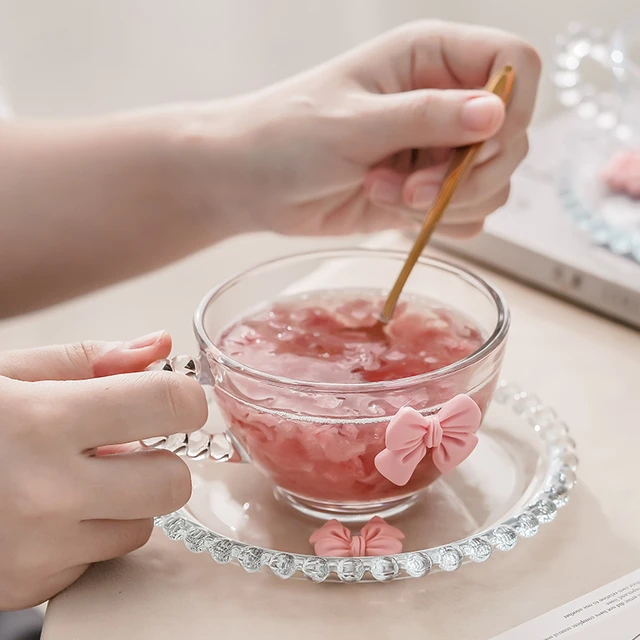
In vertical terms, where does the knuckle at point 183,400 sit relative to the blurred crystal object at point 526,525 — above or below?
above

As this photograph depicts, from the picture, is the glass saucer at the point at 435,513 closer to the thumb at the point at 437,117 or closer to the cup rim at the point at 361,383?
the cup rim at the point at 361,383

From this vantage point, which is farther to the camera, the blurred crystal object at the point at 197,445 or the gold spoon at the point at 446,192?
the gold spoon at the point at 446,192

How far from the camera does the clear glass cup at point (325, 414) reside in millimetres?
523

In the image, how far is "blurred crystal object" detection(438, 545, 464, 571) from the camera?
1.70 feet

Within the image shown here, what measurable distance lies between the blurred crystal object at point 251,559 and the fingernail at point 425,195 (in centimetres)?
38

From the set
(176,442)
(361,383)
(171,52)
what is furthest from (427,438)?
(171,52)

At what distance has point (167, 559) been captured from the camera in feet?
1.84

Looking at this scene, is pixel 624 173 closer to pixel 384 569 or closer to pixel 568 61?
pixel 568 61

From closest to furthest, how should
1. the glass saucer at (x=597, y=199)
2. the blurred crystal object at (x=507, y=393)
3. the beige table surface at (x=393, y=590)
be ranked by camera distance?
the beige table surface at (x=393, y=590) → the blurred crystal object at (x=507, y=393) → the glass saucer at (x=597, y=199)

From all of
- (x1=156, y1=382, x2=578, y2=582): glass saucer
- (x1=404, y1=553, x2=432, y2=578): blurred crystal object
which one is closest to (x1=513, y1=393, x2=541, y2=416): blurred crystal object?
(x1=156, y1=382, x2=578, y2=582): glass saucer

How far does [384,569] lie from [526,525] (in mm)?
94

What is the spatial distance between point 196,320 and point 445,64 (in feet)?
1.25

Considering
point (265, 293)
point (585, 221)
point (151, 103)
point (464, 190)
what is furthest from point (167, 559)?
point (151, 103)

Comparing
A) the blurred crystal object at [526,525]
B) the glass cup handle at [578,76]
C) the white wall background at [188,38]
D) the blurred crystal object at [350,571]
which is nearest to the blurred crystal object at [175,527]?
the blurred crystal object at [350,571]
